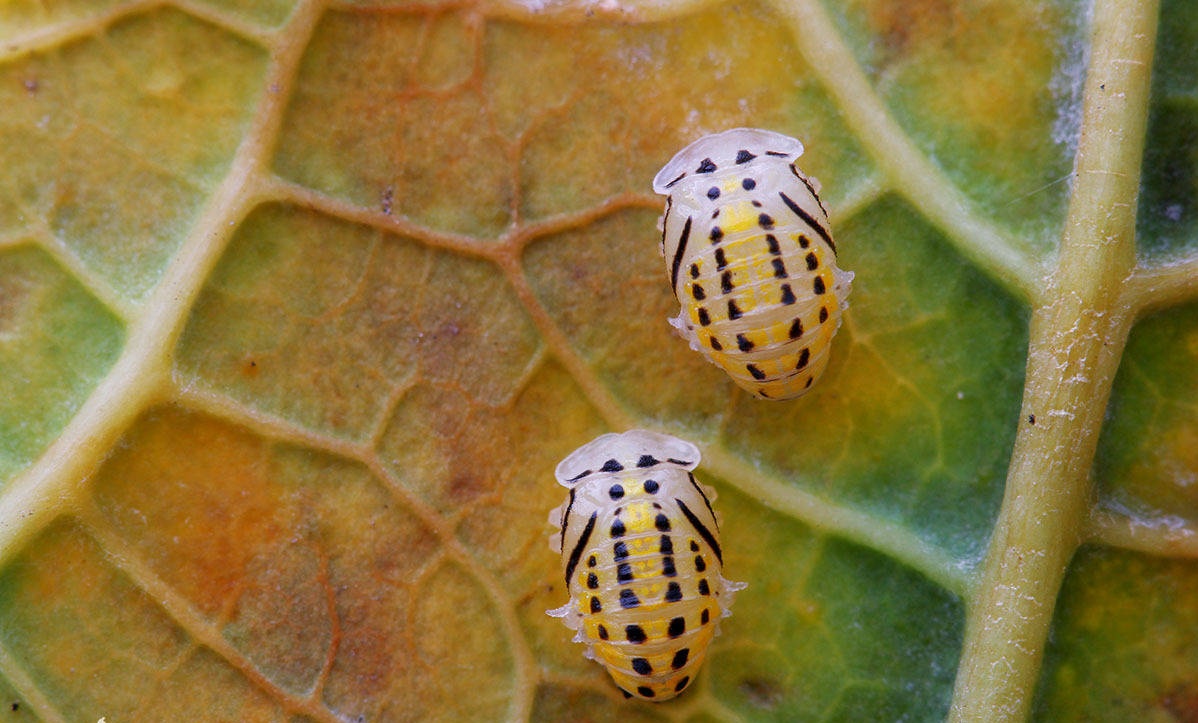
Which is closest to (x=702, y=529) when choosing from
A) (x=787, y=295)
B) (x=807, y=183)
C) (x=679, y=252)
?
(x=787, y=295)

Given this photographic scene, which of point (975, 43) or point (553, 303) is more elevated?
point (975, 43)

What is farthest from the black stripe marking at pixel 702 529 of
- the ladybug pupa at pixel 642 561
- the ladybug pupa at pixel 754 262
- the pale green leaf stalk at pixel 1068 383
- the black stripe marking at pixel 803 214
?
the black stripe marking at pixel 803 214

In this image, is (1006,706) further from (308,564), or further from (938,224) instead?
(308,564)

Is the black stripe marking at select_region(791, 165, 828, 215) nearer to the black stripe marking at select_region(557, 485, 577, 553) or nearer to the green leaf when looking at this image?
the green leaf

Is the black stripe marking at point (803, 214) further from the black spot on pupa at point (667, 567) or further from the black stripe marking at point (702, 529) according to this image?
the black spot on pupa at point (667, 567)

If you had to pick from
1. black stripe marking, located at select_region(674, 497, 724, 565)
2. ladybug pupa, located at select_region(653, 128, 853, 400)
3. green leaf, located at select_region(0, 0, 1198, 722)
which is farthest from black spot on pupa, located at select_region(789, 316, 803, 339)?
black stripe marking, located at select_region(674, 497, 724, 565)

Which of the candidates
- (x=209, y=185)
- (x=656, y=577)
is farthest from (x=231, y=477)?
(x=656, y=577)
